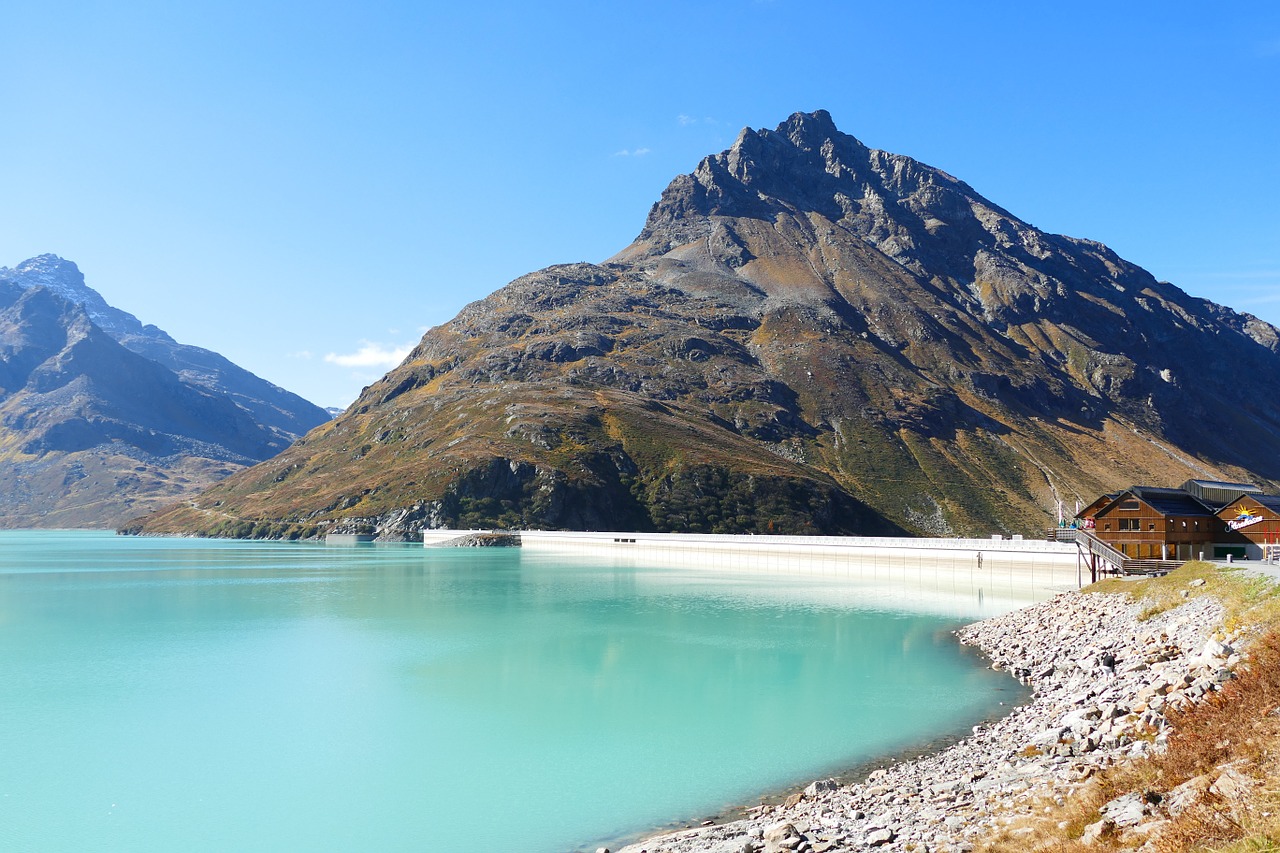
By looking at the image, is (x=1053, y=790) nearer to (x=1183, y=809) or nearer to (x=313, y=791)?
(x=1183, y=809)

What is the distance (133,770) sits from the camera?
26.5m

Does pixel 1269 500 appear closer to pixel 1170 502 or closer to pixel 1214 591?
pixel 1170 502

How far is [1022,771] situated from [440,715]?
72.9 feet

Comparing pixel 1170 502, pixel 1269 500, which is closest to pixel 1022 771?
pixel 1170 502

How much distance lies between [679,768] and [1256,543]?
202 feet

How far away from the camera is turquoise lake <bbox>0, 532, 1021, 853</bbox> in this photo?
22469 millimetres

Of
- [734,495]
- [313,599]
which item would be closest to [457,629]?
[313,599]

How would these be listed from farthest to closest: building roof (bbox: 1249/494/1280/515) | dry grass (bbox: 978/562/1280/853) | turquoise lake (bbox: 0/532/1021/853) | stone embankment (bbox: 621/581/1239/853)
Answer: building roof (bbox: 1249/494/1280/515) → turquoise lake (bbox: 0/532/1021/853) → stone embankment (bbox: 621/581/1239/853) → dry grass (bbox: 978/562/1280/853)

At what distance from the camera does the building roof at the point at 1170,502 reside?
67.1 metres

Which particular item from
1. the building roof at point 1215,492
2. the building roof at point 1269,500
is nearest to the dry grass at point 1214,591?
the building roof at point 1269,500

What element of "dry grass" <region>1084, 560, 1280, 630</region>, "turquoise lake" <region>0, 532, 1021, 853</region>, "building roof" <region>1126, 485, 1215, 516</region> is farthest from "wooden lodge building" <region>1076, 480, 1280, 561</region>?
"dry grass" <region>1084, 560, 1280, 630</region>

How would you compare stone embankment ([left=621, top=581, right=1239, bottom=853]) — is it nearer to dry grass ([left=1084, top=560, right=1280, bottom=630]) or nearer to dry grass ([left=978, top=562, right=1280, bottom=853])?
dry grass ([left=978, top=562, right=1280, bottom=853])

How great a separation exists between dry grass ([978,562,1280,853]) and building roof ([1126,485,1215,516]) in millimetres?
53196

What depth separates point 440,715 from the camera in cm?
3300
